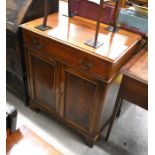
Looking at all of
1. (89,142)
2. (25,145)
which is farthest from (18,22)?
(89,142)

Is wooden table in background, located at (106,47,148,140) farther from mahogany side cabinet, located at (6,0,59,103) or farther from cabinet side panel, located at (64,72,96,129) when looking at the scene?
mahogany side cabinet, located at (6,0,59,103)

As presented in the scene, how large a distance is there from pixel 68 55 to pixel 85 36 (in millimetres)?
162

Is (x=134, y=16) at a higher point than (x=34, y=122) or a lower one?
higher

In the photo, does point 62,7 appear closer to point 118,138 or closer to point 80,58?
point 80,58

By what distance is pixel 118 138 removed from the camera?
1.56 m

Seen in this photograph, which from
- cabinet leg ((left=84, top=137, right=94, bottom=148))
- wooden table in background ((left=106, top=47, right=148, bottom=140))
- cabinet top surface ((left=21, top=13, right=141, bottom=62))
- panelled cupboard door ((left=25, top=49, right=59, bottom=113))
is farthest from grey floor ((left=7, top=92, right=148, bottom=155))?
cabinet top surface ((left=21, top=13, right=141, bottom=62))

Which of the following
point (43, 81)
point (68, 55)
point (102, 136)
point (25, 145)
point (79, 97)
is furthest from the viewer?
point (102, 136)

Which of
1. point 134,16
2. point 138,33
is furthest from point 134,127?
point 134,16

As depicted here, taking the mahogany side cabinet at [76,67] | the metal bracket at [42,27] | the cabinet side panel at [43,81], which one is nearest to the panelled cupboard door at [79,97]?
the mahogany side cabinet at [76,67]

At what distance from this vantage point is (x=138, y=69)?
1.07m

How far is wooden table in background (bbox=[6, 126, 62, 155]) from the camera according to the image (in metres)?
0.87

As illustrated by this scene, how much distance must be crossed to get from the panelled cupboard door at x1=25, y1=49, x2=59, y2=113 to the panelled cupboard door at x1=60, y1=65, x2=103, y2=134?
0.29 feet

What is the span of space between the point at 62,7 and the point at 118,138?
121cm

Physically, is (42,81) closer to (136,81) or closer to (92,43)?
(92,43)
